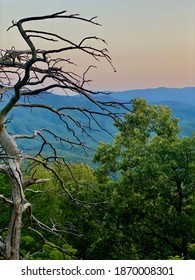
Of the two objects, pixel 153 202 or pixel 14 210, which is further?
pixel 153 202

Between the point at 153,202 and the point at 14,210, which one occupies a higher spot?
the point at 153,202

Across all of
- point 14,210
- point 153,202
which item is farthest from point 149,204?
point 14,210

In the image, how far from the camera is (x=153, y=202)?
2053 centimetres

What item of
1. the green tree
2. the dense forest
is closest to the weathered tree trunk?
the dense forest

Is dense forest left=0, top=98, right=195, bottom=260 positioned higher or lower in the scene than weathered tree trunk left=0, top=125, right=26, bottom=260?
higher

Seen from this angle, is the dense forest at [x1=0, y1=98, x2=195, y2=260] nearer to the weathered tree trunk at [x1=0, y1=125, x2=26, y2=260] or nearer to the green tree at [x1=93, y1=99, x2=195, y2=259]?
the green tree at [x1=93, y1=99, x2=195, y2=259]

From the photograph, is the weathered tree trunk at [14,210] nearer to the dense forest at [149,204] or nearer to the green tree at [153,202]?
the dense forest at [149,204]

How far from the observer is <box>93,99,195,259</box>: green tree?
19.7 metres

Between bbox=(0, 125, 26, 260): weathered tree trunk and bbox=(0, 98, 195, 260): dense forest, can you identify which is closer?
bbox=(0, 125, 26, 260): weathered tree trunk

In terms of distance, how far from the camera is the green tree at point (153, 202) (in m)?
19.7

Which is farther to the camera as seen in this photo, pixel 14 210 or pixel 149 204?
pixel 149 204

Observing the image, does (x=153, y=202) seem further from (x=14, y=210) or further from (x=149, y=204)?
(x=14, y=210)
